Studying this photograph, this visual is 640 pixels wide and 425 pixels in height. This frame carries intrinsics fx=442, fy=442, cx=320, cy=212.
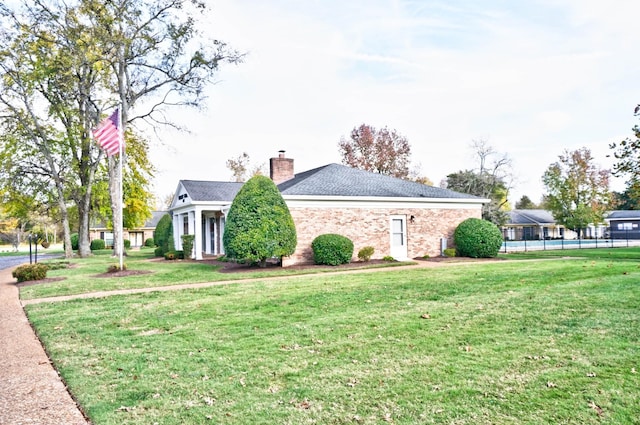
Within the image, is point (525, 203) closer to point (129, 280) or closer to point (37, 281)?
point (129, 280)

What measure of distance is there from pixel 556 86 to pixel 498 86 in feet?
7.20

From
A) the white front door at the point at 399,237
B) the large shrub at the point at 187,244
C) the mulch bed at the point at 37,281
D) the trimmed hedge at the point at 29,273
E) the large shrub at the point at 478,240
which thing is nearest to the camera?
the mulch bed at the point at 37,281

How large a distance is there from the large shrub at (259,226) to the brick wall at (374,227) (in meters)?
1.37

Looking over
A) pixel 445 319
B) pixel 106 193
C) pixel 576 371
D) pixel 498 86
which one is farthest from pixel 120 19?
pixel 576 371

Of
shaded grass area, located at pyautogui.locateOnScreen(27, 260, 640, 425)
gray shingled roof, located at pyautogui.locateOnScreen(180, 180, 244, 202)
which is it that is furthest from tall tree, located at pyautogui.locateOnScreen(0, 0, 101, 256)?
shaded grass area, located at pyautogui.locateOnScreen(27, 260, 640, 425)

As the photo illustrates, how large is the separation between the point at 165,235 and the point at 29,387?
24.6m

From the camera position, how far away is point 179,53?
2605 centimetres

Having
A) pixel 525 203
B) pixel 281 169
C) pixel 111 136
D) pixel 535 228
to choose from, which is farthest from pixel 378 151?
pixel 525 203

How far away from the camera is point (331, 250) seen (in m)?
17.2

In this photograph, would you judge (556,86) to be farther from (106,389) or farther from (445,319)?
(106,389)

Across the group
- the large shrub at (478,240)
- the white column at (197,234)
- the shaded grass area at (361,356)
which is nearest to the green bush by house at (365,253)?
the large shrub at (478,240)

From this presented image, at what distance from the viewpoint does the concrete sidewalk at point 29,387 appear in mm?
3852

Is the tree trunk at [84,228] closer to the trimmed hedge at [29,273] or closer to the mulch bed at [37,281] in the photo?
the trimmed hedge at [29,273]

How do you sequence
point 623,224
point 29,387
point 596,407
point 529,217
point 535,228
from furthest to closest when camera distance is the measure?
point 529,217, point 535,228, point 623,224, point 29,387, point 596,407
